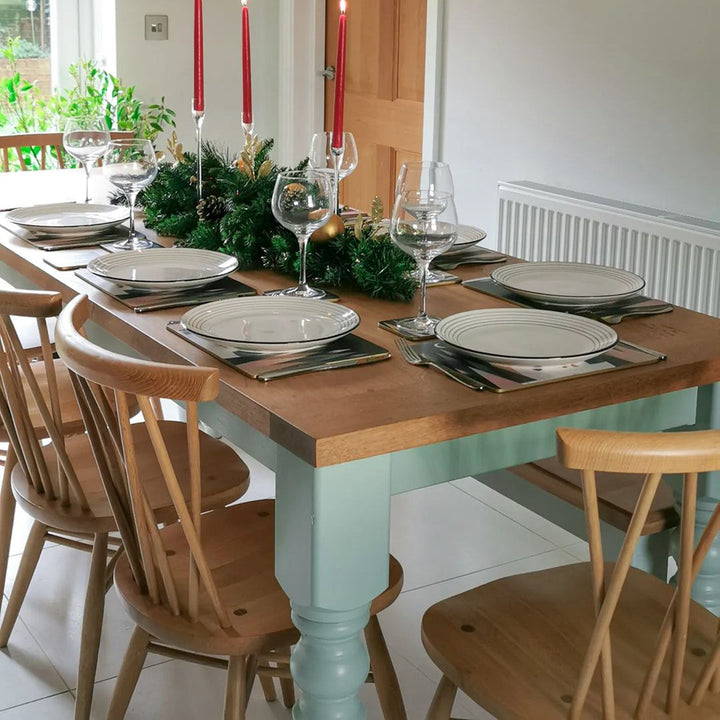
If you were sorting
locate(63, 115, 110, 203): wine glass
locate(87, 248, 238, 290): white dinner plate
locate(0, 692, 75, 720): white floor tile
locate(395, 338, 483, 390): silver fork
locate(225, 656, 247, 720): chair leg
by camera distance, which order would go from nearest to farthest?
locate(395, 338, 483, 390): silver fork < locate(225, 656, 247, 720): chair leg < locate(87, 248, 238, 290): white dinner plate < locate(0, 692, 75, 720): white floor tile < locate(63, 115, 110, 203): wine glass

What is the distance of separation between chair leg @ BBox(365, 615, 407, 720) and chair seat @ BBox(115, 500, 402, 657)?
15cm

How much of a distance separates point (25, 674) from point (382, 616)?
73cm

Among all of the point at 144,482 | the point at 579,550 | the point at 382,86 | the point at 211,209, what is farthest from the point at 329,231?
the point at 382,86

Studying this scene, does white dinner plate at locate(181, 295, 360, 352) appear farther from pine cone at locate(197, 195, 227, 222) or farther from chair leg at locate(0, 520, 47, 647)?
chair leg at locate(0, 520, 47, 647)

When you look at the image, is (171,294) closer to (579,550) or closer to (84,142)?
(84,142)

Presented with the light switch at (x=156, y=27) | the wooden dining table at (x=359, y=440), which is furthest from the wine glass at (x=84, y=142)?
the light switch at (x=156, y=27)

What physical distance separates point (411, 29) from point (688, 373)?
3.22m

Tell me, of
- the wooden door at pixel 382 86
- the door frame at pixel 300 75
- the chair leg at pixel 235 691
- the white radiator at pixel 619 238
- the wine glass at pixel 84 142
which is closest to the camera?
the chair leg at pixel 235 691

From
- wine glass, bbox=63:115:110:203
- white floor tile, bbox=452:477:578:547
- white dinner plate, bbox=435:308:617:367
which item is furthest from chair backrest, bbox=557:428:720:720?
wine glass, bbox=63:115:110:203

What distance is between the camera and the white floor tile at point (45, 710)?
1908 mm

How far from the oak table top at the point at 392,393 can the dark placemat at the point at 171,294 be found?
2 centimetres

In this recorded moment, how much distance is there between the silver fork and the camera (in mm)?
1353

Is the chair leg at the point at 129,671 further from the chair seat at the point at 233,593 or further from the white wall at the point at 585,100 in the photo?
the white wall at the point at 585,100

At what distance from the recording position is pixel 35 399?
5.47ft
